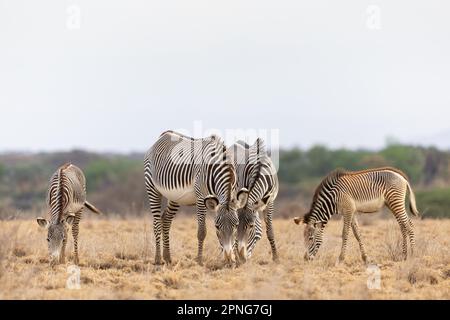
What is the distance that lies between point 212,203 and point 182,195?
1581 millimetres

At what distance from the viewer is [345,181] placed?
13.5 m

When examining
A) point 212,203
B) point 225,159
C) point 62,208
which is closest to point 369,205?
point 225,159

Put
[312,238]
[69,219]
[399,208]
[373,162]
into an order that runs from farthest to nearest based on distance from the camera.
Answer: [373,162], [399,208], [312,238], [69,219]

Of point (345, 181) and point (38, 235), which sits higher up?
Answer: point (345, 181)

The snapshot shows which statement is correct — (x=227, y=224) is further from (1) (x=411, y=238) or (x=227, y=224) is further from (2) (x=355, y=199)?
(1) (x=411, y=238)

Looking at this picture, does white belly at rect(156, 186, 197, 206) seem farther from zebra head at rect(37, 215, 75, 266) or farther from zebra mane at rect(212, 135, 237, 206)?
zebra head at rect(37, 215, 75, 266)

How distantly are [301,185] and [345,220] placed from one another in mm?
36942

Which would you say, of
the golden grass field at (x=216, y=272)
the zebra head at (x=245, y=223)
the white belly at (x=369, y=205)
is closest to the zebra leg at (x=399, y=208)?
the white belly at (x=369, y=205)

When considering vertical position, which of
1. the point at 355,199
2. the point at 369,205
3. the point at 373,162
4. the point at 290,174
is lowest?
the point at 290,174

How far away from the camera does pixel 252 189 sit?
1147 cm

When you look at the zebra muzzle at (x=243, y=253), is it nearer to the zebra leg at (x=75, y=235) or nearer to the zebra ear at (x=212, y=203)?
the zebra ear at (x=212, y=203)
